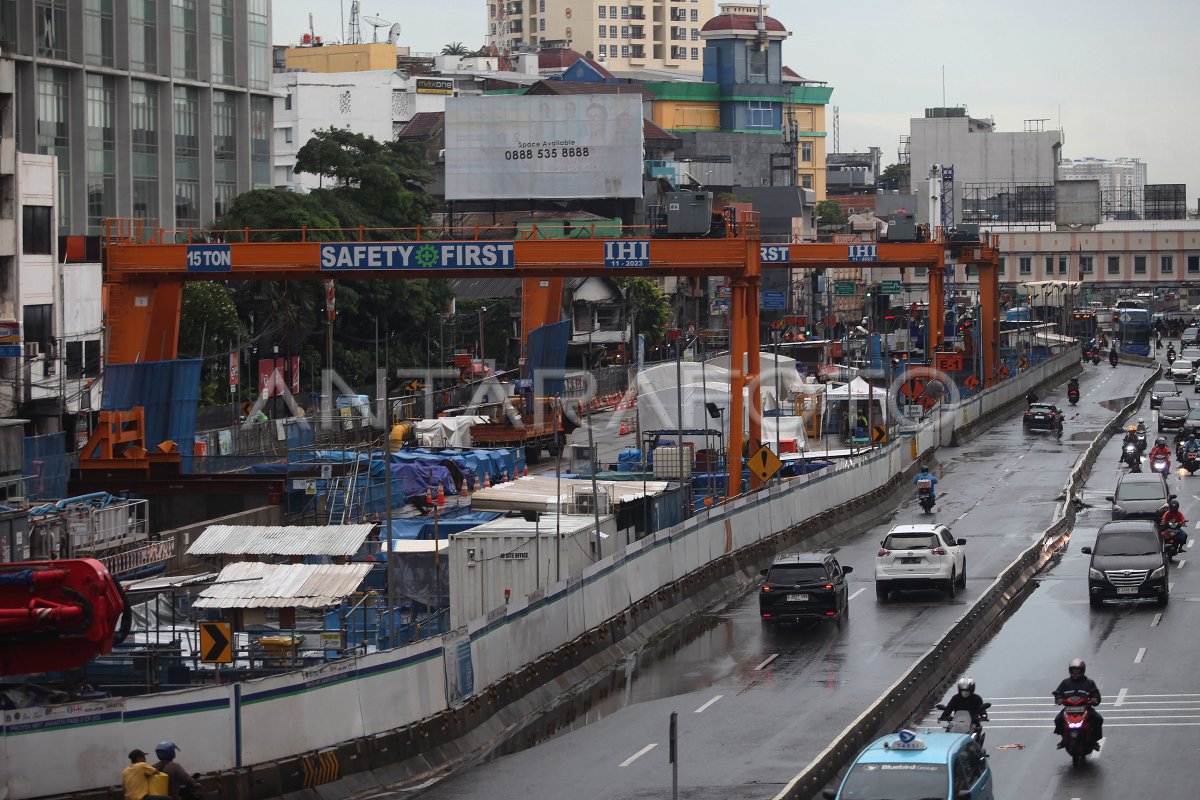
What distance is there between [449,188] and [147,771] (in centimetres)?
9213

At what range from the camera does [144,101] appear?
82.2 metres

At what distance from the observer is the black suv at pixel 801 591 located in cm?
3300

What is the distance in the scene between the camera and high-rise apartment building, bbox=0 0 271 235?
74.4 m

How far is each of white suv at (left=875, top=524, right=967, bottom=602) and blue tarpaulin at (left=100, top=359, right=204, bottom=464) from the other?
22137 millimetres

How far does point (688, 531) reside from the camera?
3612cm

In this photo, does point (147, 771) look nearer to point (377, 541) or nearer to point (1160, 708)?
point (1160, 708)

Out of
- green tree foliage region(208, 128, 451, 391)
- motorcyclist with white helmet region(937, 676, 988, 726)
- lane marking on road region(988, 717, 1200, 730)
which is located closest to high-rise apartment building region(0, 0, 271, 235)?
green tree foliage region(208, 128, 451, 391)

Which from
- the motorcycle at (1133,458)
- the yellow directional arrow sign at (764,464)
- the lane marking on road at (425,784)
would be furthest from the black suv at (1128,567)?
the motorcycle at (1133,458)

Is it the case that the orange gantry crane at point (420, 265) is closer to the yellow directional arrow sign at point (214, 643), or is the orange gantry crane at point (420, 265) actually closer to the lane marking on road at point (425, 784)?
the lane marking on road at point (425, 784)

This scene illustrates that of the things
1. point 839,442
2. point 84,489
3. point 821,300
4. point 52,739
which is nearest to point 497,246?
point 84,489

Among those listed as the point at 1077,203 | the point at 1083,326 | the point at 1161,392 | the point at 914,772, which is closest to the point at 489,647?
the point at 914,772

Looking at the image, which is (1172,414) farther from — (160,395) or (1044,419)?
(160,395)

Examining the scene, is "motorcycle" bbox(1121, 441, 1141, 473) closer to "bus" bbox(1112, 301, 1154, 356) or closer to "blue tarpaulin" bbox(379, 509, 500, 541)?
"blue tarpaulin" bbox(379, 509, 500, 541)

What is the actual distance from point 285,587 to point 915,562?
14.1 metres
